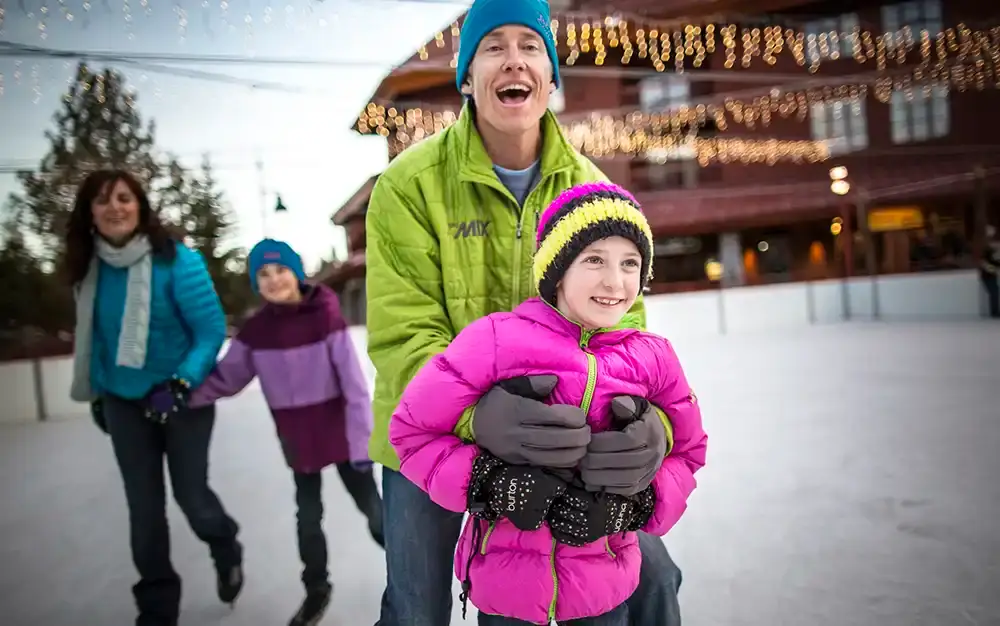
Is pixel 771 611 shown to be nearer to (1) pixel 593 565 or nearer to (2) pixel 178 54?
(1) pixel 593 565

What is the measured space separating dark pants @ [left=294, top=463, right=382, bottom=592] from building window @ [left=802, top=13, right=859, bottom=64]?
2.41 metres

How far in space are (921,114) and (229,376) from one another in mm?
2723

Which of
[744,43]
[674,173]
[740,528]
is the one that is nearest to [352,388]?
[740,528]

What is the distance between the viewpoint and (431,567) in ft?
3.87

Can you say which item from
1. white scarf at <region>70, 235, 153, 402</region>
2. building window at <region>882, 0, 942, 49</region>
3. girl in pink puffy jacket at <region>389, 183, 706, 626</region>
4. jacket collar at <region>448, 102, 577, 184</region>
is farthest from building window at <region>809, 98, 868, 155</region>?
white scarf at <region>70, 235, 153, 402</region>

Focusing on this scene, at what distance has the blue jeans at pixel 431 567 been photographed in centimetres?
116

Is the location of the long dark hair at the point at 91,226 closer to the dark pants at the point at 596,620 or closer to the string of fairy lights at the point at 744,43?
the dark pants at the point at 596,620

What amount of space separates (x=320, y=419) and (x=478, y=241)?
2.59 ft

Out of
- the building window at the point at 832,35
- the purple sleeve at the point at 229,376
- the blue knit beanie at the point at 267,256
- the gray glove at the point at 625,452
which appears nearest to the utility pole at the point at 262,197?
the blue knit beanie at the point at 267,256

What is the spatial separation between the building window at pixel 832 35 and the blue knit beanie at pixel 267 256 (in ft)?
7.40

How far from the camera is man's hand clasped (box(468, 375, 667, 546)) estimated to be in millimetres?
934

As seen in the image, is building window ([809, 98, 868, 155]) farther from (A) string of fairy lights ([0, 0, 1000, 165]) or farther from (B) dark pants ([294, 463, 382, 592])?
(B) dark pants ([294, 463, 382, 592])

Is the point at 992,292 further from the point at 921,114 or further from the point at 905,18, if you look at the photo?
the point at 905,18

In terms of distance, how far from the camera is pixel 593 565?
1.02 meters
